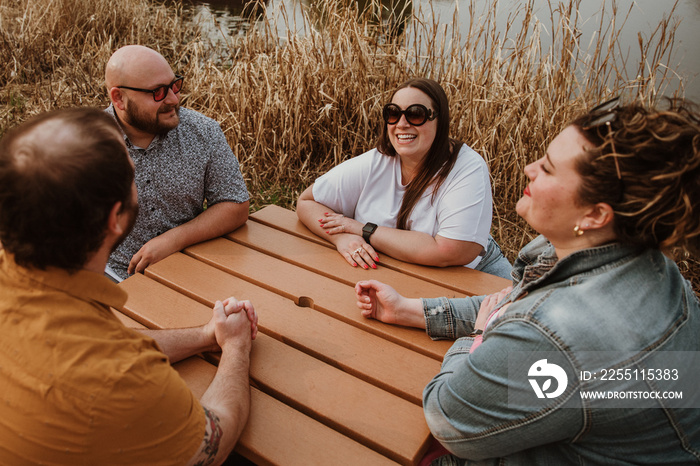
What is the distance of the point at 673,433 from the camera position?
3.43 feet

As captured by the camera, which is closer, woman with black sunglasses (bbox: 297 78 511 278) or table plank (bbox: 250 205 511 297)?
table plank (bbox: 250 205 511 297)

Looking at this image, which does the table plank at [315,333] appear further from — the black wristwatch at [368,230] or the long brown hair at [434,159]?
the long brown hair at [434,159]

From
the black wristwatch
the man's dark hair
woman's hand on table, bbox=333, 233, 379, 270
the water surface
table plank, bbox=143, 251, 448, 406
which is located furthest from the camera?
the water surface

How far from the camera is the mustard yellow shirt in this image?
2.90 feet

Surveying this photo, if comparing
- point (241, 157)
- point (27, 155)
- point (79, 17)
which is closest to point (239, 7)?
point (79, 17)

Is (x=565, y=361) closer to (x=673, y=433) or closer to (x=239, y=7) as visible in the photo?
(x=673, y=433)

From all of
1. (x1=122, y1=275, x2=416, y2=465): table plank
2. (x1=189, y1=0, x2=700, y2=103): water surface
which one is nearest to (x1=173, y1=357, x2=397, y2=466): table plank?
(x1=122, y1=275, x2=416, y2=465): table plank

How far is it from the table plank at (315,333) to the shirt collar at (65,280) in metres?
0.66

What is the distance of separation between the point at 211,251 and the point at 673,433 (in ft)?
5.33

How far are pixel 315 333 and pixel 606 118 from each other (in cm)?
99

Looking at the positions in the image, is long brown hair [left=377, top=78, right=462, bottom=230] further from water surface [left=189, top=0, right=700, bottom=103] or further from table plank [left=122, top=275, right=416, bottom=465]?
water surface [left=189, top=0, right=700, bottom=103]

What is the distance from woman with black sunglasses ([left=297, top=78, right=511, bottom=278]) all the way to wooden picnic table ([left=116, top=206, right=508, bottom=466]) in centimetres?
8

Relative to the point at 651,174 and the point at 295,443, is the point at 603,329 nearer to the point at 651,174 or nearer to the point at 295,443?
the point at 651,174

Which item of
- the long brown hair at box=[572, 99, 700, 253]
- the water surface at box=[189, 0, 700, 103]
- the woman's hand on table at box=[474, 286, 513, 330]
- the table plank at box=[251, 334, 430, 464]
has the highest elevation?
the water surface at box=[189, 0, 700, 103]
